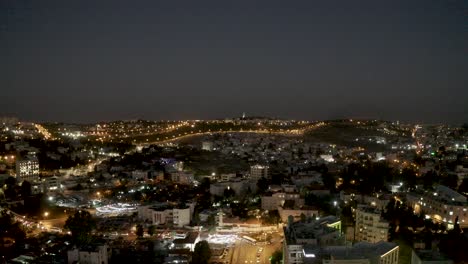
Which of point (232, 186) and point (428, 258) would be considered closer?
point (428, 258)

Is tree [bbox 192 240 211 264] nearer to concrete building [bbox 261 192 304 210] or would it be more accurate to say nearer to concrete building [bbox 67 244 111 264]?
concrete building [bbox 67 244 111 264]

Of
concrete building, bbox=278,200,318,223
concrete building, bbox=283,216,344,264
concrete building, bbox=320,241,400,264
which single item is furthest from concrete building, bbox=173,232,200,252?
concrete building, bbox=320,241,400,264

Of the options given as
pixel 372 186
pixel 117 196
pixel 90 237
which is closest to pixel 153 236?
pixel 90 237

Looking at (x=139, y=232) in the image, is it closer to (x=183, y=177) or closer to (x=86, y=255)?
(x=86, y=255)

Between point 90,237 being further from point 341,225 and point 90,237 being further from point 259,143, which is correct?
point 259,143

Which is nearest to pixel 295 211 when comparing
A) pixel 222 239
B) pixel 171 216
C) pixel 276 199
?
pixel 276 199

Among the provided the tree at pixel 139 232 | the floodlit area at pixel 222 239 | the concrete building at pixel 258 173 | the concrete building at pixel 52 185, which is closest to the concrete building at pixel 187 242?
Result: the floodlit area at pixel 222 239

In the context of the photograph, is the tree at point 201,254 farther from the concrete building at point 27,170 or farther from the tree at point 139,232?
the concrete building at point 27,170
